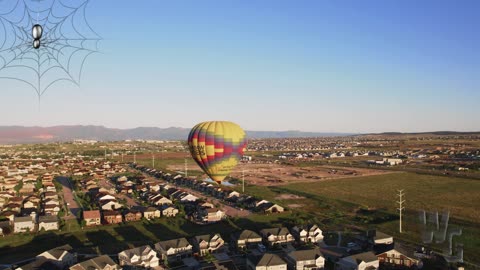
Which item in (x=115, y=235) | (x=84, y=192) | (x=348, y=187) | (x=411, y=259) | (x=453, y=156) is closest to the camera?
(x=411, y=259)

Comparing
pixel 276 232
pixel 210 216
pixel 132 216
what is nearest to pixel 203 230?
pixel 210 216

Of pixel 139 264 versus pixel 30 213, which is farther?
pixel 30 213

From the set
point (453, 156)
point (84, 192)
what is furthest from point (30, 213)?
point (453, 156)

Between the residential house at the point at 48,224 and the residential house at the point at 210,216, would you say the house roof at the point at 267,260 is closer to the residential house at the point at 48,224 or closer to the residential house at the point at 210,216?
the residential house at the point at 210,216

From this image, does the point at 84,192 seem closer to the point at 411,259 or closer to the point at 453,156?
the point at 411,259

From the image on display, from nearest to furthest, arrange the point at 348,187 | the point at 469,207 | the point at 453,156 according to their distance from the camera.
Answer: the point at 469,207 → the point at 348,187 → the point at 453,156

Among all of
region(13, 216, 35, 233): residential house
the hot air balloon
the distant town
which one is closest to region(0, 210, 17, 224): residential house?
the distant town

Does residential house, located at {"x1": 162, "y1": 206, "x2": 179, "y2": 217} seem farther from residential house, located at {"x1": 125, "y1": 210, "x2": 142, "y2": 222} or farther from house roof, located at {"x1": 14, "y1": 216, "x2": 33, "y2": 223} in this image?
house roof, located at {"x1": 14, "y1": 216, "x2": 33, "y2": 223}
